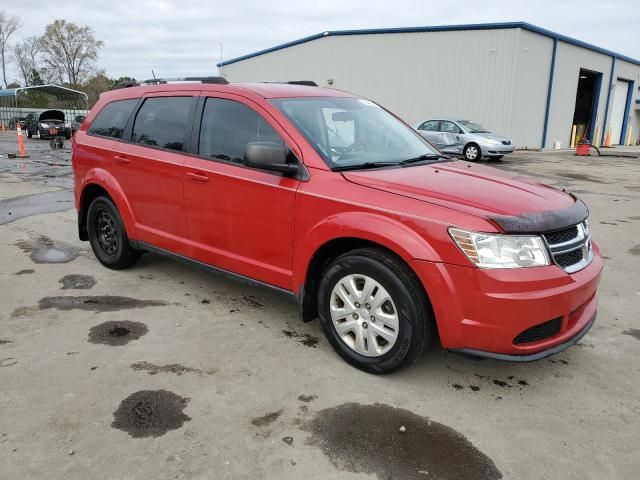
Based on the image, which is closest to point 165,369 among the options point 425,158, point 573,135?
point 425,158

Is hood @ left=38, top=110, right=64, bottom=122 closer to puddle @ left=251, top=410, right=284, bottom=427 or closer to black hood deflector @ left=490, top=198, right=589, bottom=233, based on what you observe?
puddle @ left=251, top=410, right=284, bottom=427

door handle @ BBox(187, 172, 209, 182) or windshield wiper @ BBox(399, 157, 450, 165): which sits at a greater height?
windshield wiper @ BBox(399, 157, 450, 165)

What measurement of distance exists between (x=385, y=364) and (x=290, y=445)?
84cm

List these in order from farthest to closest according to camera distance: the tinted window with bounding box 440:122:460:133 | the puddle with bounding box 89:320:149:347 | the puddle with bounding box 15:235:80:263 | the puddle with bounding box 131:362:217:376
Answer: the tinted window with bounding box 440:122:460:133, the puddle with bounding box 15:235:80:263, the puddle with bounding box 89:320:149:347, the puddle with bounding box 131:362:217:376

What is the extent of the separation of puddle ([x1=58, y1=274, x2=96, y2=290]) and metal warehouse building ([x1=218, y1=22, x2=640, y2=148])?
21.8 meters

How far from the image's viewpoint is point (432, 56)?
25.2 m

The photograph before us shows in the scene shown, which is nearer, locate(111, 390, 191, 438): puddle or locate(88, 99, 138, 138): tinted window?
locate(111, 390, 191, 438): puddle

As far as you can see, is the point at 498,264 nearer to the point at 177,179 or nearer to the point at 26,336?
the point at 177,179

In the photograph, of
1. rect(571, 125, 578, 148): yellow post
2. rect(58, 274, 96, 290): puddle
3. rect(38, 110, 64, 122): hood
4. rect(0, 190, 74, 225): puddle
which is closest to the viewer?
rect(58, 274, 96, 290): puddle

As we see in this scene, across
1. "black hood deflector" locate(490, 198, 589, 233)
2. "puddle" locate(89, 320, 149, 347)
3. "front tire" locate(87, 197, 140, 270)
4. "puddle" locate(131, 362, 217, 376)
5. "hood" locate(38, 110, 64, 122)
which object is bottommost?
"puddle" locate(89, 320, 149, 347)

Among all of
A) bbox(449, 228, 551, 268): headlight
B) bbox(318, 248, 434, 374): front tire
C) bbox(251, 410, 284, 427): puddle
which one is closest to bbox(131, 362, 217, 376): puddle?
bbox(251, 410, 284, 427): puddle

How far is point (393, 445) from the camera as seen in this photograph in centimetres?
267

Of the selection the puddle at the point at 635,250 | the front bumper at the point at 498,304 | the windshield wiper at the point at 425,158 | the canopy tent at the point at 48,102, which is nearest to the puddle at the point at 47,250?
the windshield wiper at the point at 425,158

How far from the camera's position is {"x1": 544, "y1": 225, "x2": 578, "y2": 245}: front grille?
117 inches
